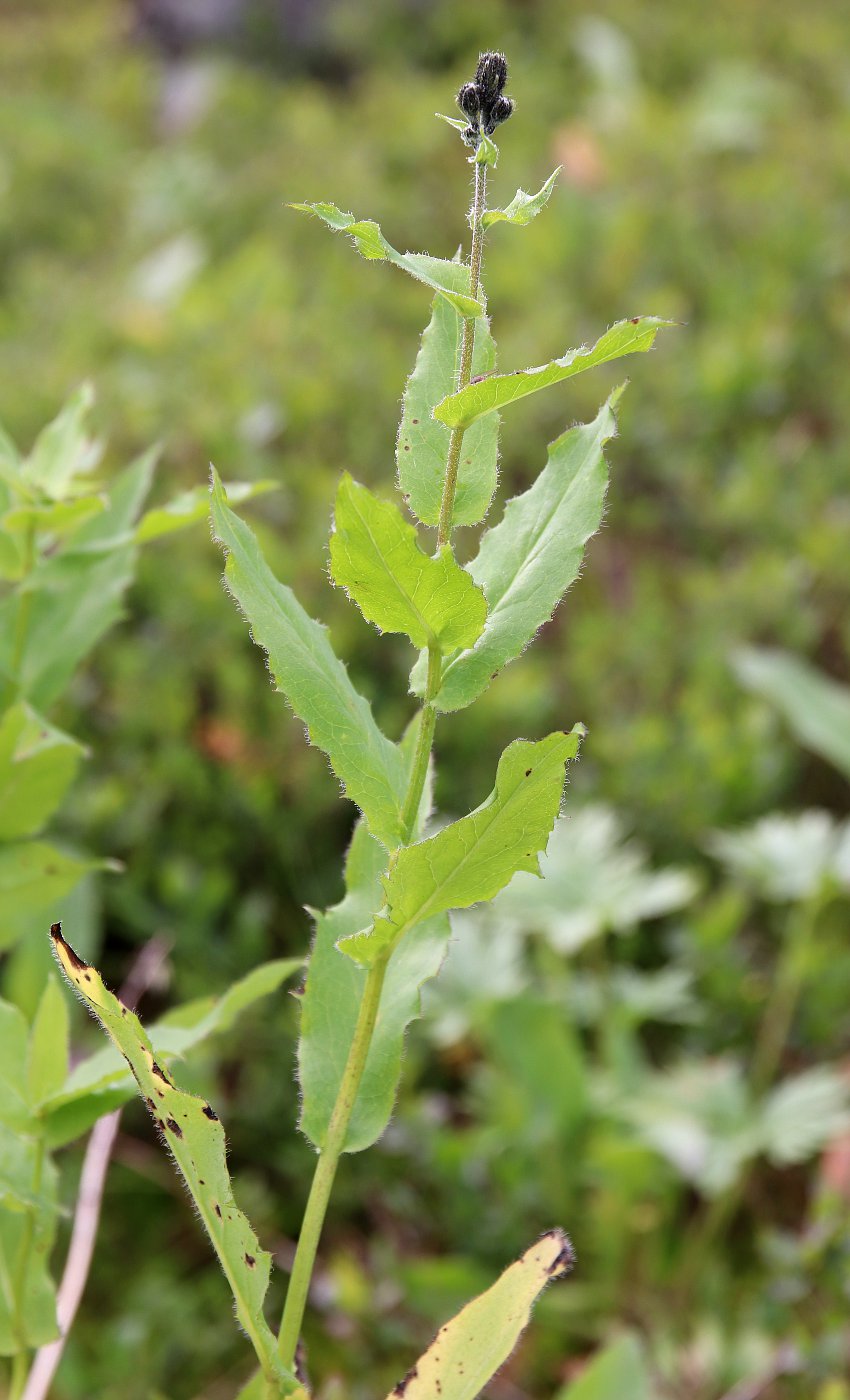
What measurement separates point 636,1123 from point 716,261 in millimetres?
3454

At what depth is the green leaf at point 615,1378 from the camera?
151cm

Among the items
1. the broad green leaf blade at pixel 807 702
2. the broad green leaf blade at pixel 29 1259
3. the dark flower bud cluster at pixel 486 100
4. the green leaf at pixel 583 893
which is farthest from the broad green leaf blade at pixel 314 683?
the broad green leaf blade at pixel 807 702

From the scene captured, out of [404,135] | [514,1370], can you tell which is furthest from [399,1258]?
[404,135]

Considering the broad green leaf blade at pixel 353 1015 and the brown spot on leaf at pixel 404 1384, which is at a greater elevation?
the broad green leaf blade at pixel 353 1015

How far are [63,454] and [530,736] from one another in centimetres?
178

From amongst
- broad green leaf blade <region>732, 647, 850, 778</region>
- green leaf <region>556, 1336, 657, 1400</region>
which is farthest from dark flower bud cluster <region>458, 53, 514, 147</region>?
broad green leaf blade <region>732, 647, 850, 778</region>

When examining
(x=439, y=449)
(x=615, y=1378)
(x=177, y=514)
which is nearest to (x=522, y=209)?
(x=439, y=449)

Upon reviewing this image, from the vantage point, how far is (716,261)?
478 centimetres

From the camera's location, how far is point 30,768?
3.56 feet

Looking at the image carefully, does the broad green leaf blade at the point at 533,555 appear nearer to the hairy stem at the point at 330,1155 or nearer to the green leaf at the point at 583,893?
the hairy stem at the point at 330,1155

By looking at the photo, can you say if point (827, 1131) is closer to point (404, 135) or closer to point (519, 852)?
point (519, 852)

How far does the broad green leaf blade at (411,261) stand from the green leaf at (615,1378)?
1254 millimetres

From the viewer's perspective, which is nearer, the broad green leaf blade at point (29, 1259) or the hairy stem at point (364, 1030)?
the hairy stem at point (364, 1030)

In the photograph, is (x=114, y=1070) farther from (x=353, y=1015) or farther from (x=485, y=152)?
(x=485, y=152)
